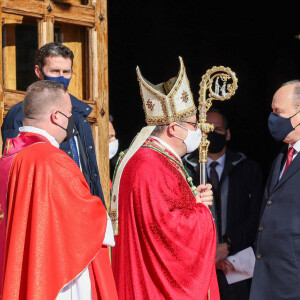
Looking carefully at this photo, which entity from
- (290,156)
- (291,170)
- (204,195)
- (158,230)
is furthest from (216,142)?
(158,230)

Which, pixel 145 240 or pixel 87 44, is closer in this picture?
pixel 145 240

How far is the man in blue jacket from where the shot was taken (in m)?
5.21

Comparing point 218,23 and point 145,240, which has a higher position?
point 218,23

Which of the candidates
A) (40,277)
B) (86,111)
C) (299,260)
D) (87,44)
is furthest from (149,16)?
(40,277)

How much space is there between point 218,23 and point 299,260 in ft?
14.5

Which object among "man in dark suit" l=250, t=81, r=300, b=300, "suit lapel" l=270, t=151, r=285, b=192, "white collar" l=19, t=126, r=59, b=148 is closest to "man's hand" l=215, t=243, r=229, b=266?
"man in dark suit" l=250, t=81, r=300, b=300

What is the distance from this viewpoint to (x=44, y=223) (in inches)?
170

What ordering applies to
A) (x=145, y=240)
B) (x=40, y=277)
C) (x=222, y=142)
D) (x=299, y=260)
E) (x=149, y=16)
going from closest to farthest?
(x=40, y=277) → (x=145, y=240) → (x=299, y=260) → (x=222, y=142) → (x=149, y=16)

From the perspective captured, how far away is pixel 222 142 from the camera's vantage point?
7008 mm

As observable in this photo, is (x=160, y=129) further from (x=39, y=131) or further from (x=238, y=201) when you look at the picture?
(x=238, y=201)

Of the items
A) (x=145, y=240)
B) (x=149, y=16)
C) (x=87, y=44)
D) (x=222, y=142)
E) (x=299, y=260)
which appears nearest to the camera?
(x=145, y=240)

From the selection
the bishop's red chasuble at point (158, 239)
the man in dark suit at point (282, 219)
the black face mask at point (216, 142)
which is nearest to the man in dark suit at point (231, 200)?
the black face mask at point (216, 142)

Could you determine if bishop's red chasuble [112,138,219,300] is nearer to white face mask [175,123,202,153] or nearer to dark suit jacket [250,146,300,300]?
white face mask [175,123,202,153]

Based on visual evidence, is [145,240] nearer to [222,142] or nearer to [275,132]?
[275,132]
